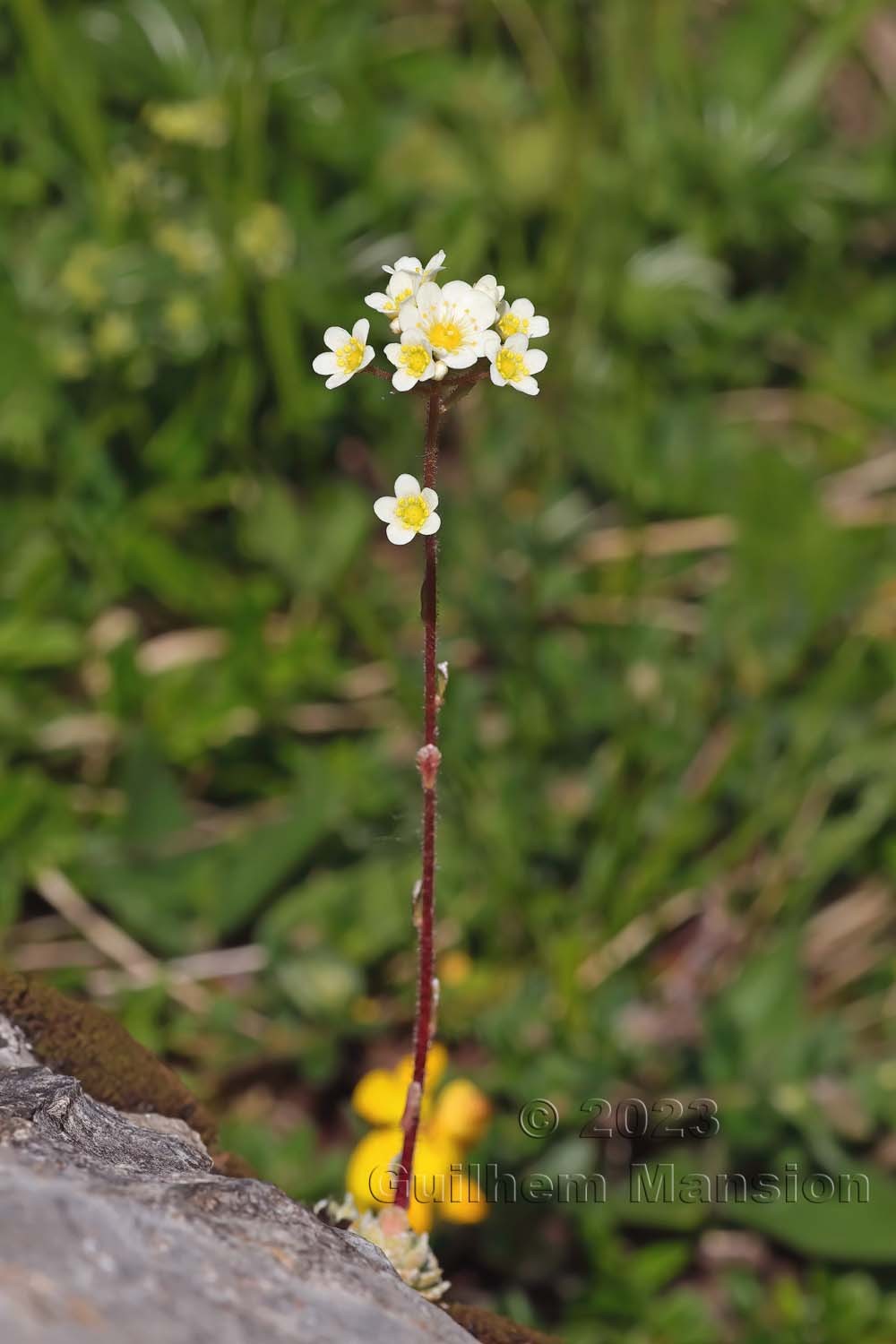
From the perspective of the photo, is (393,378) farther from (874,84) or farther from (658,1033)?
(874,84)

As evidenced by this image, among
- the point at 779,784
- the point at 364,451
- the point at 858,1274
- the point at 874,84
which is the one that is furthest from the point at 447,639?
the point at 874,84

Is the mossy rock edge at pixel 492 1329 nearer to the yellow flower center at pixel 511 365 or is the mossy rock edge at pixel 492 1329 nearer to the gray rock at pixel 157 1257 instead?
the gray rock at pixel 157 1257

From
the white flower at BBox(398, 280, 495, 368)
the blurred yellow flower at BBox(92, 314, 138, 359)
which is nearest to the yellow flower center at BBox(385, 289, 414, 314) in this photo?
the white flower at BBox(398, 280, 495, 368)

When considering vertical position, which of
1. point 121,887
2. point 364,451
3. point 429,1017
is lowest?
point 429,1017

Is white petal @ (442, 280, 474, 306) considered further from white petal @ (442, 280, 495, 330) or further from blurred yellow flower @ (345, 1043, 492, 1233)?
blurred yellow flower @ (345, 1043, 492, 1233)

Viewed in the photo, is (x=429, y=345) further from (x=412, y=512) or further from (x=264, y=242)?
(x=264, y=242)

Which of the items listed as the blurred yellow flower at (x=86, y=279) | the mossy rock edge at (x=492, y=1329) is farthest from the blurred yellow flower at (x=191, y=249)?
the mossy rock edge at (x=492, y=1329)
